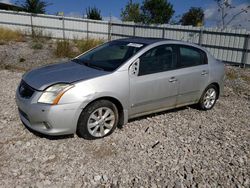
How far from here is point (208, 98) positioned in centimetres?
506

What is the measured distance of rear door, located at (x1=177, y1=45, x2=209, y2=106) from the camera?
4340mm

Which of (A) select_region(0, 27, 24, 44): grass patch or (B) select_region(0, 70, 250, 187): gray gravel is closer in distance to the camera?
(B) select_region(0, 70, 250, 187): gray gravel

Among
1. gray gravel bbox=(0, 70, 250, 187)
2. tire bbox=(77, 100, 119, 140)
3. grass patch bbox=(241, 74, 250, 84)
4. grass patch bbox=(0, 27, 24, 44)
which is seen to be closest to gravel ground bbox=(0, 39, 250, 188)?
gray gravel bbox=(0, 70, 250, 187)

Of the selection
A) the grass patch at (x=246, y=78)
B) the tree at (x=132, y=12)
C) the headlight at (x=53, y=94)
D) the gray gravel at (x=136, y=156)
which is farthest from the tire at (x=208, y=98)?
the tree at (x=132, y=12)

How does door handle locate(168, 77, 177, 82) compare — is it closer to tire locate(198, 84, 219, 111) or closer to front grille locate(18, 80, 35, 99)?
tire locate(198, 84, 219, 111)

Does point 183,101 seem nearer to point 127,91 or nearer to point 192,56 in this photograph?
point 192,56

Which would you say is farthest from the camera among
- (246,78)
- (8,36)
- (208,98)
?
(8,36)

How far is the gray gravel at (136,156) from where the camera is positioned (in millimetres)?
2725

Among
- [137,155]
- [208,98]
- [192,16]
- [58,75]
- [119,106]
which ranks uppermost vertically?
[192,16]

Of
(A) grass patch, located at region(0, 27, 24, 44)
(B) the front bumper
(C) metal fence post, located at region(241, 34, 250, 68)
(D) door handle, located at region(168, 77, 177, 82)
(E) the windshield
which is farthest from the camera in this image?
(A) grass patch, located at region(0, 27, 24, 44)

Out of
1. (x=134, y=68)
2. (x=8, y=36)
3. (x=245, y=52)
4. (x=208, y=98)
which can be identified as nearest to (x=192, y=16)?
(x=245, y=52)

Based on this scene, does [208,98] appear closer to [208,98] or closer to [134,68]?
[208,98]

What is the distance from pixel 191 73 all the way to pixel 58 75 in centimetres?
244

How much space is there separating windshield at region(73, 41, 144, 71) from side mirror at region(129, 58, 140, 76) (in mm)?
168
